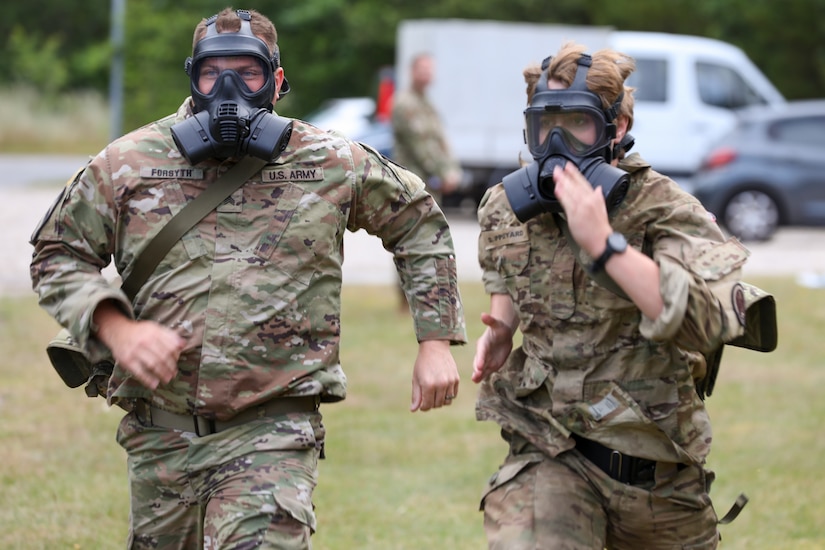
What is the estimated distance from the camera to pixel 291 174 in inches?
165

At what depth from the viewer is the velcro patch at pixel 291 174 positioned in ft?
13.6

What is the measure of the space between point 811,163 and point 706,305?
15.3 metres

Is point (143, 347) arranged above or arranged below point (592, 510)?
above

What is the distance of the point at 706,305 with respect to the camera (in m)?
3.83

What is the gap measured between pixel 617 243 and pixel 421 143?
8.26m

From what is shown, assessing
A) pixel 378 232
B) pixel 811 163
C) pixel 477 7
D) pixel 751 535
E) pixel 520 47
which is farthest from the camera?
pixel 477 7

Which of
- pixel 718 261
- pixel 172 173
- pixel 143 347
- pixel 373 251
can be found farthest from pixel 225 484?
pixel 373 251

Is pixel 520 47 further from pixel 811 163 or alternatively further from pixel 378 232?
pixel 378 232

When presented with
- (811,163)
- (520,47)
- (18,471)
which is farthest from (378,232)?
(520,47)

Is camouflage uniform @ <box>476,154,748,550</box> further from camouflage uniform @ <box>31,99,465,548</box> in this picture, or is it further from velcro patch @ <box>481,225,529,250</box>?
camouflage uniform @ <box>31,99,465,548</box>

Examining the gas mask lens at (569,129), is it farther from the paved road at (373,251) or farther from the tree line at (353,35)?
the tree line at (353,35)

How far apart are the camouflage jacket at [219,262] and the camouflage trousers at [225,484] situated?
0.33ft

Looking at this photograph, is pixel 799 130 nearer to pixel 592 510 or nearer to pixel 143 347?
pixel 592 510

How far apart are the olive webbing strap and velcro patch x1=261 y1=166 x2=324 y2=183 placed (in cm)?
3
